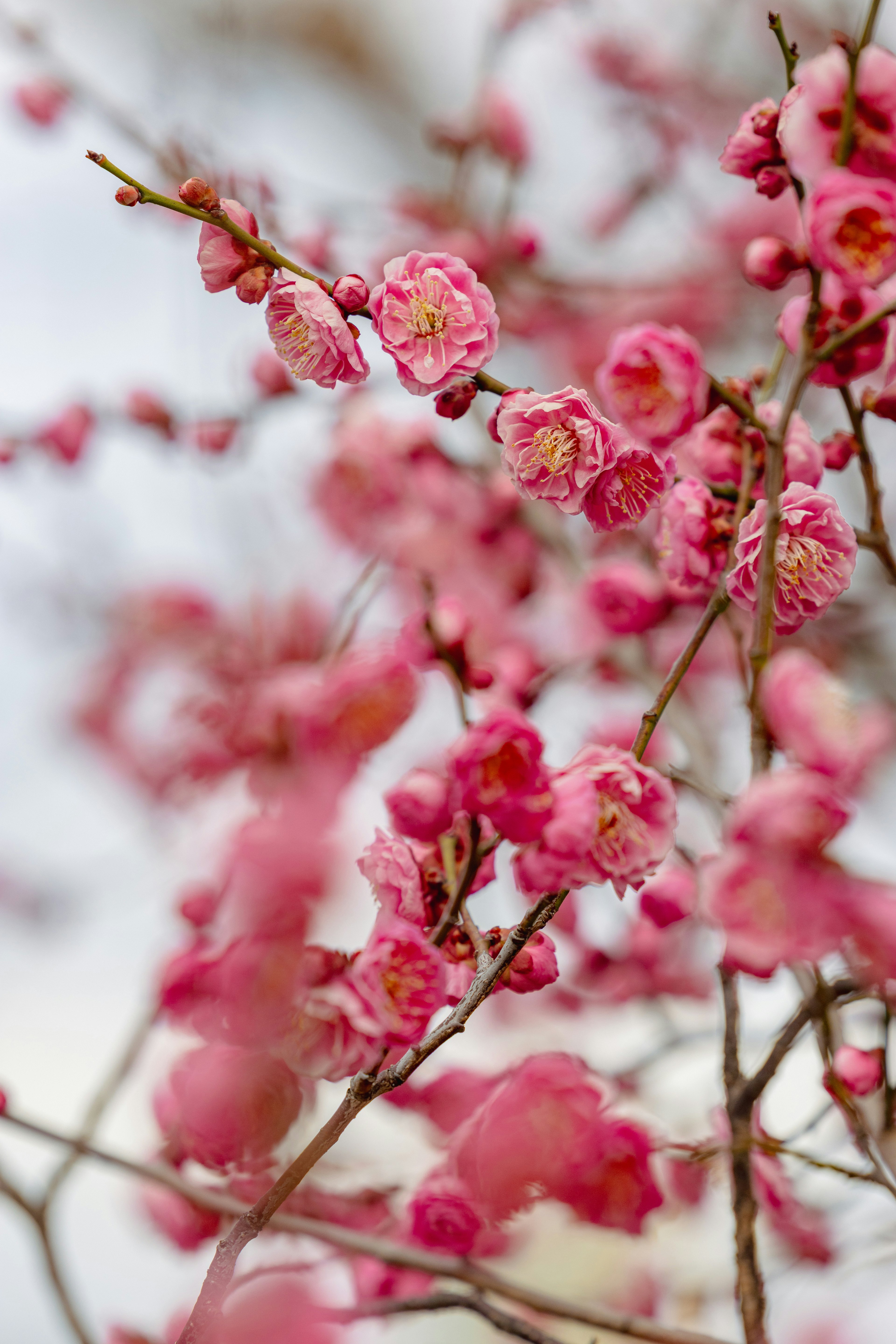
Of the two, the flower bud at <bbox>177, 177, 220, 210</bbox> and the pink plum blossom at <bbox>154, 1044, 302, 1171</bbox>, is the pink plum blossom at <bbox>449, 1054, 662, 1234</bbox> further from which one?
the flower bud at <bbox>177, 177, 220, 210</bbox>

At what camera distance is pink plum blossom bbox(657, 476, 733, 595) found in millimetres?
876

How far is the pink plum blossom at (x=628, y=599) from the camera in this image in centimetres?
125

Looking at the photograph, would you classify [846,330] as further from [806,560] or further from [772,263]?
[806,560]

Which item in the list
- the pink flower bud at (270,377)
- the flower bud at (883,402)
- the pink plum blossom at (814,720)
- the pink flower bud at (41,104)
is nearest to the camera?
the pink plum blossom at (814,720)

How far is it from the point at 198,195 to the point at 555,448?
33 cm

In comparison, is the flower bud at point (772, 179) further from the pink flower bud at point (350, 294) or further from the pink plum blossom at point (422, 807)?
the pink plum blossom at point (422, 807)

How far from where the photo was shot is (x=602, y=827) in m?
0.72

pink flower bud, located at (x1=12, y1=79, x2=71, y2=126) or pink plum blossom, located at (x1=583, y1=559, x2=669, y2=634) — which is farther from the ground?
pink flower bud, located at (x1=12, y1=79, x2=71, y2=126)

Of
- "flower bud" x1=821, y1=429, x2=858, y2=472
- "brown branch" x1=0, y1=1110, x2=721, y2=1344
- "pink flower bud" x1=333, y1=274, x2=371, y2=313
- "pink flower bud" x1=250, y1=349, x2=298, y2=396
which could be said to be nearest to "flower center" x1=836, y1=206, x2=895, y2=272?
"flower bud" x1=821, y1=429, x2=858, y2=472

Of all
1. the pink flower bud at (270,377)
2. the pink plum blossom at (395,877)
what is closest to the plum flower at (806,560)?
the pink plum blossom at (395,877)

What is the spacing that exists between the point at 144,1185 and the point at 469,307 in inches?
46.1

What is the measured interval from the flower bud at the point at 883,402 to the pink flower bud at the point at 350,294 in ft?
1.62

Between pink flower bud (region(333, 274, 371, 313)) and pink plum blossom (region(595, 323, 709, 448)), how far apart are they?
28 centimetres

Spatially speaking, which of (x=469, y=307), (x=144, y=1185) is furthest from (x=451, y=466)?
(x=144, y=1185)
